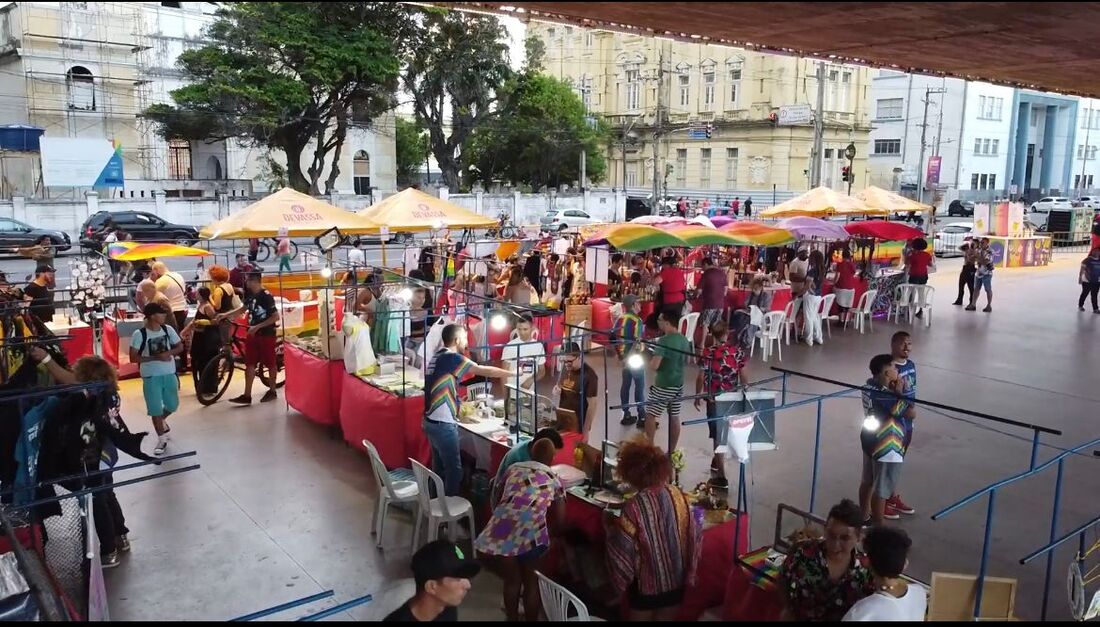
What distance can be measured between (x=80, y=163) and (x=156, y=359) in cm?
2949

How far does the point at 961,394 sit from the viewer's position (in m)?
11.1

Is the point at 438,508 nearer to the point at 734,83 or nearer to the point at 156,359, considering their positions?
the point at 156,359

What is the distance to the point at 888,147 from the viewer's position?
60125 millimetres

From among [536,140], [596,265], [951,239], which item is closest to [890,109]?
[536,140]

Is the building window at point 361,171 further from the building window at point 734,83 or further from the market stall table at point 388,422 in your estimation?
the market stall table at point 388,422

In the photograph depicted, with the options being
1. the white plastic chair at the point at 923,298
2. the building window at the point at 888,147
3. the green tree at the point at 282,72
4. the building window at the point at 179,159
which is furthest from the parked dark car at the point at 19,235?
the building window at the point at 888,147

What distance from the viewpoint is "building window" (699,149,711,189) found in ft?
181

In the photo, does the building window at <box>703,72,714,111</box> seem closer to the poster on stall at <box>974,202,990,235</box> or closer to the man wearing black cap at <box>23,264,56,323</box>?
the poster on stall at <box>974,202,990,235</box>

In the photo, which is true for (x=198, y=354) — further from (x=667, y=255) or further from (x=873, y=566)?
(x=873, y=566)

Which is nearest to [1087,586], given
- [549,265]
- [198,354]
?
[198,354]

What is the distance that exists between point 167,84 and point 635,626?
43.8m

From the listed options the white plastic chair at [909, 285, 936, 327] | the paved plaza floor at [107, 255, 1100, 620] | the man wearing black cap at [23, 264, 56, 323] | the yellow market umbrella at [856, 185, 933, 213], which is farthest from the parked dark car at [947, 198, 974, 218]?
the man wearing black cap at [23, 264, 56, 323]

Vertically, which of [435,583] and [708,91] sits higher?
[708,91]

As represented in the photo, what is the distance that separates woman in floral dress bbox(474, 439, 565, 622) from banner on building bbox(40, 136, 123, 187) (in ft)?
111
